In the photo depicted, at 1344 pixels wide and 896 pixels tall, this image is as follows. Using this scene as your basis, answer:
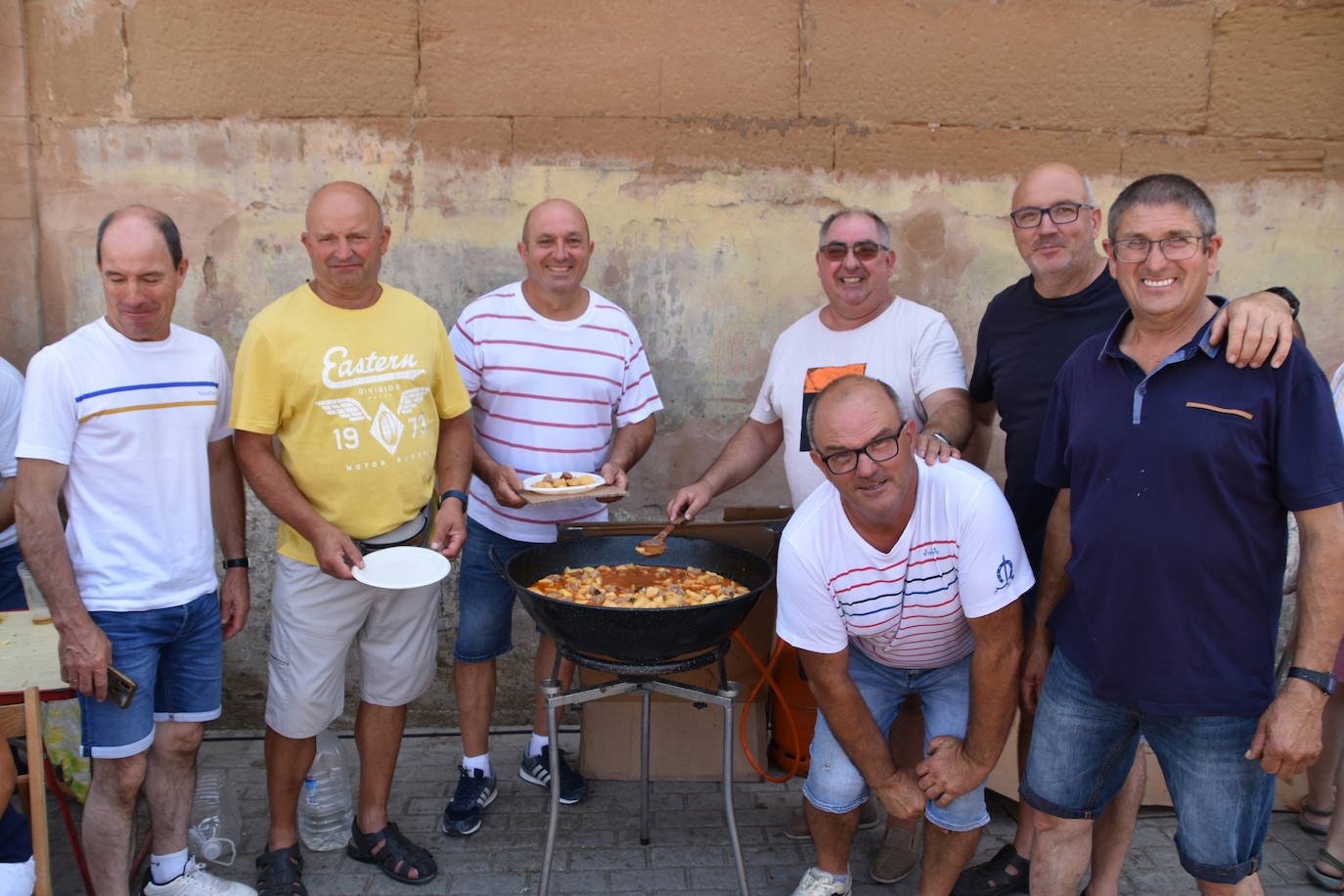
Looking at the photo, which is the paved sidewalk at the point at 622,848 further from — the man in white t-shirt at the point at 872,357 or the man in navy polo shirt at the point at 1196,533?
the man in navy polo shirt at the point at 1196,533

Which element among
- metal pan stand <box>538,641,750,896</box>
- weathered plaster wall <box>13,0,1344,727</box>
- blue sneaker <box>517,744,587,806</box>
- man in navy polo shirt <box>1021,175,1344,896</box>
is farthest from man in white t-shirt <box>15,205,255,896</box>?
Answer: man in navy polo shirt <box>1021,175,1344,896</box>

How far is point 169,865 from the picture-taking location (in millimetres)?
3277

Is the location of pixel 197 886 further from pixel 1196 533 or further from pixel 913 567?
pixel 1196 533

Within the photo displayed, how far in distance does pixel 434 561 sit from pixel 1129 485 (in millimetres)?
2095

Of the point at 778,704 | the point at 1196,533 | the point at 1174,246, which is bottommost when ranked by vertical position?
the point at 778,704

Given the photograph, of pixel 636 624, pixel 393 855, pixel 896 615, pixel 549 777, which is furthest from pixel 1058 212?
pixel 393 855

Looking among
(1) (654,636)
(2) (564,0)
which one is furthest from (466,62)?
(1) (654,636)

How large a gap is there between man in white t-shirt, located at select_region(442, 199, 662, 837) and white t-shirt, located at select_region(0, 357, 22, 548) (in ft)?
5.12

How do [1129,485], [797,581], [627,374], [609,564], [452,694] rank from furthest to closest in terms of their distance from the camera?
[452,694]
[627,374]
[609,564]
[797,581]
[1129,485]

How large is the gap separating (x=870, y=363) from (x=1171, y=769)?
166 cm

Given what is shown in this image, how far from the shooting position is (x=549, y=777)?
4.19m

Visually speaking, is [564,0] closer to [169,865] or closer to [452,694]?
[452,694]

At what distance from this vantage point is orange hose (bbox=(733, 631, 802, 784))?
393 cm

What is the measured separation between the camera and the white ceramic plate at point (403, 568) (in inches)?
122
